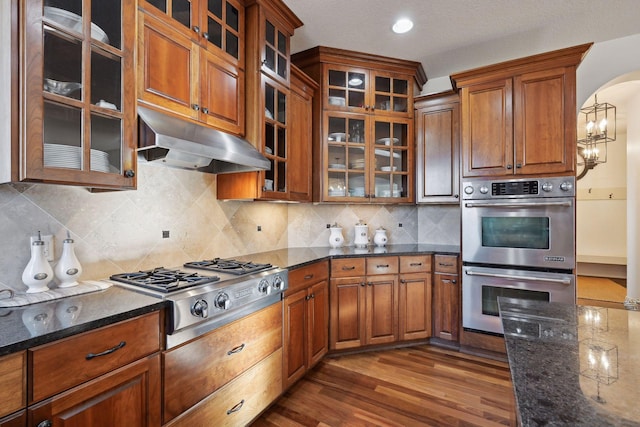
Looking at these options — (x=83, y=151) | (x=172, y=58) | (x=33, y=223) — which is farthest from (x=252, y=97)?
(x=33, y=223)

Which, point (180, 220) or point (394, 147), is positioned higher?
point (394, 147)

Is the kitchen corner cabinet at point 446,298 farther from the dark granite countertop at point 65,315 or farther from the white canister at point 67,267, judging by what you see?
the white canister at point 67,267

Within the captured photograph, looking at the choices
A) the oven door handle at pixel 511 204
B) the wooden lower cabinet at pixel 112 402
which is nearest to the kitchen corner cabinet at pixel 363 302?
the oven door handle at pixel 511 204

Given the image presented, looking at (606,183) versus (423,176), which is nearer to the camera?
(423,176)

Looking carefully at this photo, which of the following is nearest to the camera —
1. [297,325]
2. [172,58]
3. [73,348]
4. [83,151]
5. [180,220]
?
[73,348]

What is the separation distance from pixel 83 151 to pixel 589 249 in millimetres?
8275

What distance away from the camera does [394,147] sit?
323 cm

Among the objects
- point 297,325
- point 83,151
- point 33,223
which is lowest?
point 297,325

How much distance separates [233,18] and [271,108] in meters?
0.63

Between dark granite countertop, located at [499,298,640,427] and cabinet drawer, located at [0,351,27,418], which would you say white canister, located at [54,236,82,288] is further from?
dark granite countertop, located at [499,298,640,427]

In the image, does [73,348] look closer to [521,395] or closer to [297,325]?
[521,395]

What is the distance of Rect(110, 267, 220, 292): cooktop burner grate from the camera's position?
1440 millimetres

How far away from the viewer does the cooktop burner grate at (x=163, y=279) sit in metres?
1.44

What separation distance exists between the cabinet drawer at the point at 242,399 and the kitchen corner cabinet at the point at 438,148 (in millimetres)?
2190
